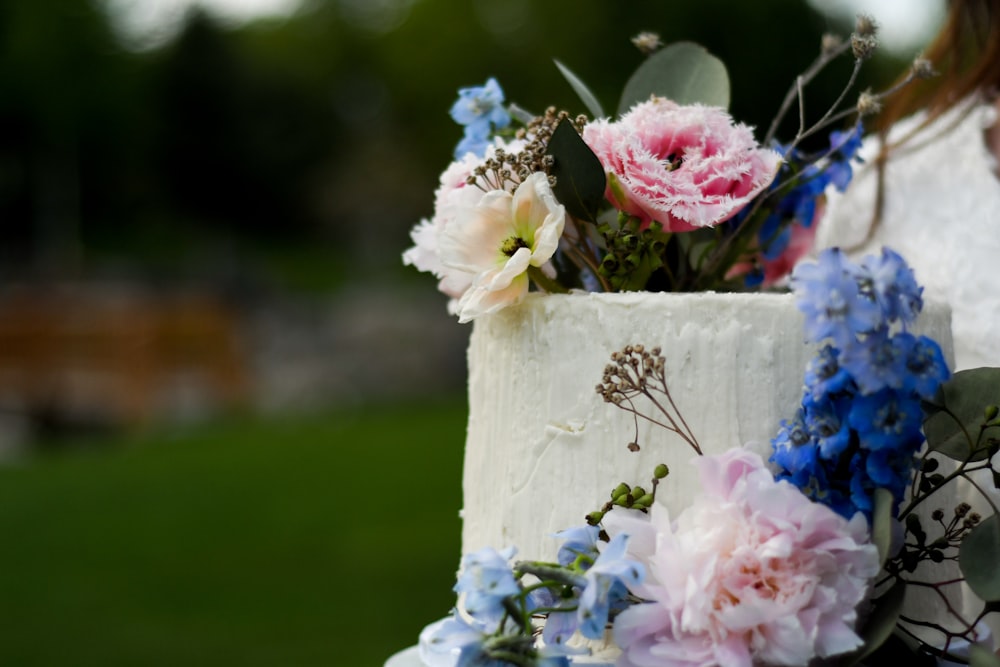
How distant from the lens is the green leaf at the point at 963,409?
91cm

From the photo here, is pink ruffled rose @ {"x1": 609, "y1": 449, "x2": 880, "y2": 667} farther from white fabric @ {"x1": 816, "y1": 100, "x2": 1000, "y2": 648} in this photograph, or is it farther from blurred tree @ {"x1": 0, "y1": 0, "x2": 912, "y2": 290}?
blurred tree @ {"x1": 0, "y1": 0, "x2": 912, "y2": 290}

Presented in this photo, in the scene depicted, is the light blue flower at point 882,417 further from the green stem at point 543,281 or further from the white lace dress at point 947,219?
the white lace dress at point 947,219

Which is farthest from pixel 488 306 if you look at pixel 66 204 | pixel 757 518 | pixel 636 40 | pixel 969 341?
pixel 66 204

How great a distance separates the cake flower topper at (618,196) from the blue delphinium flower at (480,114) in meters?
0.03

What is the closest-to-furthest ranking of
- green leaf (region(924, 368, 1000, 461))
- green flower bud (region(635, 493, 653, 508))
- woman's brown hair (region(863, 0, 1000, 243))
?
green leaf (region(924, 368, 1000, 461)), green flower bud (region(635, 493, 653, 508)), woman's brown hair (region(863, 0, 1000, 243))

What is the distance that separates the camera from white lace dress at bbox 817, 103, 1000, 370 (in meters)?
1.44

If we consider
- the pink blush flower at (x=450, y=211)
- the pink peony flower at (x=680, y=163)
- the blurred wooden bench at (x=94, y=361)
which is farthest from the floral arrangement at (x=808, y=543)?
the blurred wooden bench at (x=94, y=361)

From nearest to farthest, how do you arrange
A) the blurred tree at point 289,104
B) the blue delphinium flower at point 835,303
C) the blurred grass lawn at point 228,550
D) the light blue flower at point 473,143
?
the blue delphinium flower at point 835,303 < the light blue flower at point 473,143 < the blurred grass lawn at point 228,550 < the blurred tree at point 289,104

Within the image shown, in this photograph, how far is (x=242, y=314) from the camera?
15.8 metres

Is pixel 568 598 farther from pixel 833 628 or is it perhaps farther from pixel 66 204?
pixel 66 204

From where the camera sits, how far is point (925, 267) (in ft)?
4.97

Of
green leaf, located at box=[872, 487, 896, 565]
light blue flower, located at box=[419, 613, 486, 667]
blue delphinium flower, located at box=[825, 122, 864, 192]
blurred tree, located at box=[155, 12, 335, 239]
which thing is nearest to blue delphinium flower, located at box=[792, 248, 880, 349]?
green leaf, located at box=[872, 487, 896, 565]

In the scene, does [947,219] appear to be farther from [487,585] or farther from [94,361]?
[94,361]

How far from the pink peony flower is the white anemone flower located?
7 centimetres
